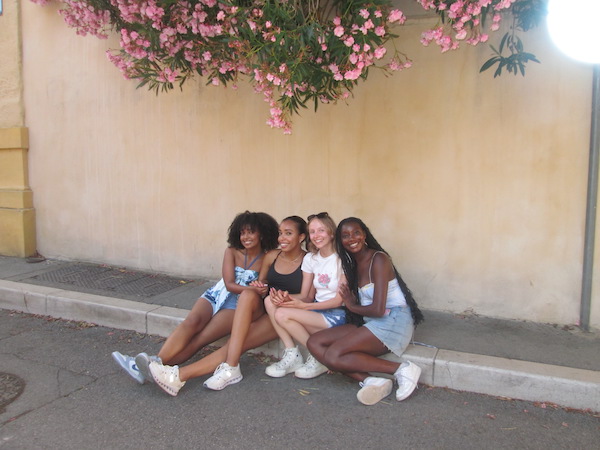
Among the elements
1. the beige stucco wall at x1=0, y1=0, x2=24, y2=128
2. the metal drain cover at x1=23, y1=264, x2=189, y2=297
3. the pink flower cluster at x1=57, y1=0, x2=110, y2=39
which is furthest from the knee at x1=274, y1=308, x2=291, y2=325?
the beige stucco wall at x1=0, y1=0, x2=24, y2=128

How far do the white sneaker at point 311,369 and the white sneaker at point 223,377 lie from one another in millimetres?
451

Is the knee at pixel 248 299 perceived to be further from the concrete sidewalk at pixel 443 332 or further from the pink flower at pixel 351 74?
the pink flower at pixel 351 74

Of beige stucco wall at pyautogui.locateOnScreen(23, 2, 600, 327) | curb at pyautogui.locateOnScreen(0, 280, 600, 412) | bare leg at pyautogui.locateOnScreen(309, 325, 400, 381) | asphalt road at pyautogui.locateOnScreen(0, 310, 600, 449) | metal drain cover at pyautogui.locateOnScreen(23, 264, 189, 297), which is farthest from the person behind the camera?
metal drain cover at pyautogui.locateOnScreen(23, 264, 189, 297)

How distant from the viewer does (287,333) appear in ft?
13.1

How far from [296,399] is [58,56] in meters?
5.84

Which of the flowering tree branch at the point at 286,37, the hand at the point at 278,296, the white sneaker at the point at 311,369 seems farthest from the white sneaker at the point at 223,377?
the flowering tree branch at the point at 286,37

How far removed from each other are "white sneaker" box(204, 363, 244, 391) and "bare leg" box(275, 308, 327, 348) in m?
0.48

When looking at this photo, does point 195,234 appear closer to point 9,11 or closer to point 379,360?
point 379,360

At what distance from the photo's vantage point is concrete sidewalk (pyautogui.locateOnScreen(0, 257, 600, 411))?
346 cm

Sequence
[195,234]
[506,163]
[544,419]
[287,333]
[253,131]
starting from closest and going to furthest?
[544,419] → [287,333] → [506,163] → [253,131] → [195,234]

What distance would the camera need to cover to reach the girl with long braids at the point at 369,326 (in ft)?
11.6

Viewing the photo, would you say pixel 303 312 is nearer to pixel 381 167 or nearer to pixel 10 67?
pixel 381 167

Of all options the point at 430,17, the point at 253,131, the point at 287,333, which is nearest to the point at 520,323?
the point at 287,333

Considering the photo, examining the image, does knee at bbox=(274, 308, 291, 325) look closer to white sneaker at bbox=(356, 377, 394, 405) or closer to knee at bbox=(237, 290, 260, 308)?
knee at bbox=(237, 290, 260, 308)
